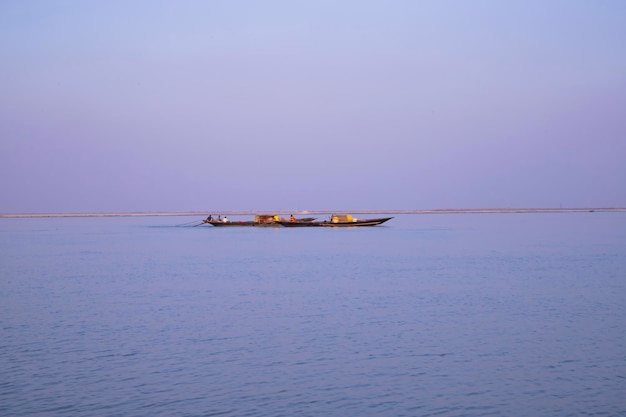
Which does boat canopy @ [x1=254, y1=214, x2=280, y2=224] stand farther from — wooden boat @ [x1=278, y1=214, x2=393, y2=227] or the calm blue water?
the calm blue water

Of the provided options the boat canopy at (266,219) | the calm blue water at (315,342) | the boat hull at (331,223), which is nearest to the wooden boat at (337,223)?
the boat hull at (331,223)

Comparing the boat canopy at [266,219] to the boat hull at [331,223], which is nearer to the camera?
the boat hull at [331,223]

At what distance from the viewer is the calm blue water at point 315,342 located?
1474cm

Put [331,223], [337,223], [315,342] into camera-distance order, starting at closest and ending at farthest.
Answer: [315,342], [331,223], [337,223]

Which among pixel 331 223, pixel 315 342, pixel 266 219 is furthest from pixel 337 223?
pixel 315 342

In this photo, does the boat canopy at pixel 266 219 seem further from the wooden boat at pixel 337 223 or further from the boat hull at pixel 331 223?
the wooden boat at pixel 337 223

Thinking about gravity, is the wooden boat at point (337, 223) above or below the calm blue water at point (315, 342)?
above

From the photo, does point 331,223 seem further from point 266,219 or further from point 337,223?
point 266,219

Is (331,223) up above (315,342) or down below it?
above

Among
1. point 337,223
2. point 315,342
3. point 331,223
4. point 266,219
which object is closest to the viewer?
point 315,342

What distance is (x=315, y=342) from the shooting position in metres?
20.3

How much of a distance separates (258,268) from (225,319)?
18.7 meters

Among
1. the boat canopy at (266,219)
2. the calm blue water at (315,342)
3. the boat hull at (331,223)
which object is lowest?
the calm blue water at (315,342)

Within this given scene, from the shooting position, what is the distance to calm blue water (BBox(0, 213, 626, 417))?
14.7 m
